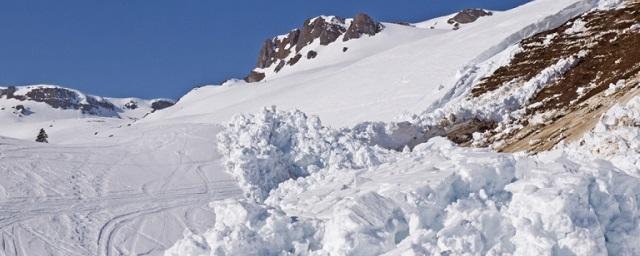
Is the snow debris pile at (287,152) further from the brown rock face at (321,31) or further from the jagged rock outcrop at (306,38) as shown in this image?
the brown rock face at (321,31)

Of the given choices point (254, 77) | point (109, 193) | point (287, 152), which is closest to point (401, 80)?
point (287, 152)

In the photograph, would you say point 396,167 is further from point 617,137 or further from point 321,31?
point 321,31

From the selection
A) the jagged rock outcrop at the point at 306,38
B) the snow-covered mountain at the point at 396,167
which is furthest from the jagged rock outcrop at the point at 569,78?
the jagged rock outcrop at the point at 306,38

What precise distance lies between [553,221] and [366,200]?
2.76m

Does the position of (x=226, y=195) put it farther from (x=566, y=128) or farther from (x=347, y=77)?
(x=347, y=77)

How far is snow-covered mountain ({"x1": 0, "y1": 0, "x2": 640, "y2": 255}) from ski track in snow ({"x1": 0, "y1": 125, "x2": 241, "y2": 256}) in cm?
7

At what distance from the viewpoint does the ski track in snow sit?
21486 millimetres

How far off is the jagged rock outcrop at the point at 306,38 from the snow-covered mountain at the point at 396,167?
187 feet

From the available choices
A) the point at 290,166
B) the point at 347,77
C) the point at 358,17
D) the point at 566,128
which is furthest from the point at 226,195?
the point at 358,17

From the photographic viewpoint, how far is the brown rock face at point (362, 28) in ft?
366

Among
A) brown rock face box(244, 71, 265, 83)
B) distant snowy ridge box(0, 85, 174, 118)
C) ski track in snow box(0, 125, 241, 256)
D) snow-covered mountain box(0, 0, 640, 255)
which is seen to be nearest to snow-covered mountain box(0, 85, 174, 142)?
distant snowy ridge box(0, 85, 174, 118)

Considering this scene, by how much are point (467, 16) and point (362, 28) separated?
19904mm

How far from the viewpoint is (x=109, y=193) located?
1019 inches

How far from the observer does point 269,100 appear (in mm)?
56031
